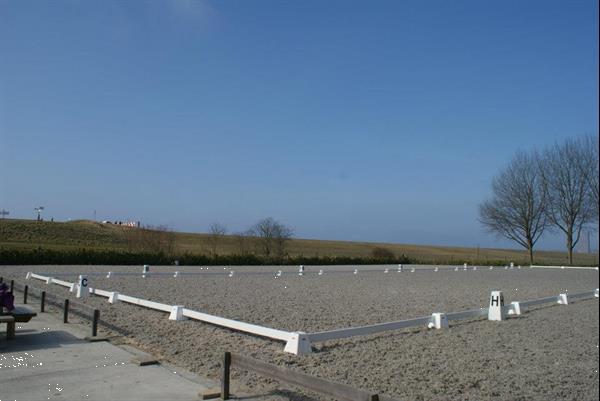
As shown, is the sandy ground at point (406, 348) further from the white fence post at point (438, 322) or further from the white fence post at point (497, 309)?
the white fence post at point (497, 309)

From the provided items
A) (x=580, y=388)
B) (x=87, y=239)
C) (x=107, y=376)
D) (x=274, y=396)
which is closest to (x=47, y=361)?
(x=107, y=376)

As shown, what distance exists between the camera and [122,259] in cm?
3719

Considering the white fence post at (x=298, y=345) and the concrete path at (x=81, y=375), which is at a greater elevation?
the white fence post at (x=298, y=345)

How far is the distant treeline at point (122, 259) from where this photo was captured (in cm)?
3350

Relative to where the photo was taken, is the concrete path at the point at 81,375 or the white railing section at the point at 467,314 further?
the white railing section at the point at 467,314

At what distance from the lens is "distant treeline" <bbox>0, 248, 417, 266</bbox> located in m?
33.5

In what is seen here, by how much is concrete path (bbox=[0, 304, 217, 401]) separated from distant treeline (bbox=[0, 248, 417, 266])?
91.2 feet

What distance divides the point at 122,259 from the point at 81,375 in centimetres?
3233

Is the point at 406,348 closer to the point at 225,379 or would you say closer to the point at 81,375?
the point at 225,379

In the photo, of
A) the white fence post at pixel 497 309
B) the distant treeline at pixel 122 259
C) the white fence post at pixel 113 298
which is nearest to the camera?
the white fence post at pixel 497 309

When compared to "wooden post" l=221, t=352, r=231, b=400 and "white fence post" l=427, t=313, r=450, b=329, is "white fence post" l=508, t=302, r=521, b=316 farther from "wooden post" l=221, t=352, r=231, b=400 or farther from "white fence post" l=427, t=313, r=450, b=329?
"wooden post" l=221, t=352, r=231, b=400

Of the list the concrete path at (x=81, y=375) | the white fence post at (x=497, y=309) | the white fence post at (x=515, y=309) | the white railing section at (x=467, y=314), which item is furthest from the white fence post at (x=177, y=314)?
the white fence post at (x=515, y=309)

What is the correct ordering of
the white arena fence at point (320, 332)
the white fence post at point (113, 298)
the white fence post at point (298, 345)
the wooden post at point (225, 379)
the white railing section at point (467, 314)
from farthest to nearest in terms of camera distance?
the white fence post at point (113, 298) → the white railing section at point (467, 314) → the white arena fence at point (320, 332) → the white fence post at point (298, 345) → the wooden post at point (225, 379)

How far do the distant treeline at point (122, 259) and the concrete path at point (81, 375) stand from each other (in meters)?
27.8
